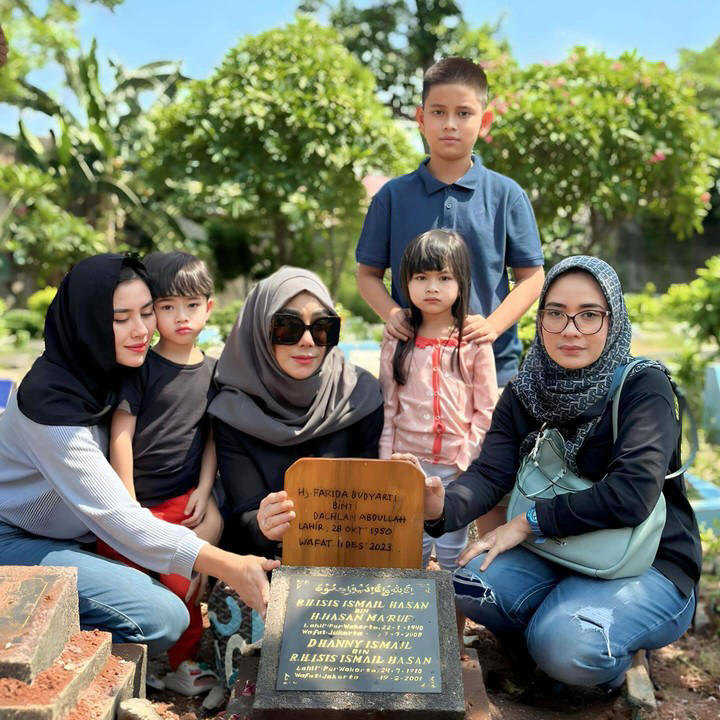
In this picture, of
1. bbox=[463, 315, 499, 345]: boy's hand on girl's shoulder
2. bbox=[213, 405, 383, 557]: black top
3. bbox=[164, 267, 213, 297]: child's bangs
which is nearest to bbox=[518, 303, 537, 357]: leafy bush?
bbox=[463, 315, 499, 345]: boy's hand on girl's shoulder

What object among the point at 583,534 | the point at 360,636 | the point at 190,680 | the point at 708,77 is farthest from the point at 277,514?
the point at 708,77

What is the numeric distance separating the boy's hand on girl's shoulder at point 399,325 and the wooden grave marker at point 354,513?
0.88m

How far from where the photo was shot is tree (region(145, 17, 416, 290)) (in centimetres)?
1027

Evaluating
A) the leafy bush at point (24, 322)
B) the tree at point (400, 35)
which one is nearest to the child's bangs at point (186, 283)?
the leafy bush at point (24, 322)

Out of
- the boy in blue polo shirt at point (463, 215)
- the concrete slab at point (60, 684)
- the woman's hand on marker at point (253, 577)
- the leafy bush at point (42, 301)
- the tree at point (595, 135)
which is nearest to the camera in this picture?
the concrete slab at point (60, 684)

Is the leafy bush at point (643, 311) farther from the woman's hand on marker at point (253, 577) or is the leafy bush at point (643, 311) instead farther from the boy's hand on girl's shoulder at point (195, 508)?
the woman's hand on marker at point (253, 577)

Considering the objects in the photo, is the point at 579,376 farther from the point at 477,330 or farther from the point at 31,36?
the point at 31,36

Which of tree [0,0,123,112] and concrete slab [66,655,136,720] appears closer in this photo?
concrete slab [66,655,136,720]

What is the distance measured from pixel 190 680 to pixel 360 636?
93 cm

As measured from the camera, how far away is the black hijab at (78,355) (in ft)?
8.11

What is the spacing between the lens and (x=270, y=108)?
407 inches

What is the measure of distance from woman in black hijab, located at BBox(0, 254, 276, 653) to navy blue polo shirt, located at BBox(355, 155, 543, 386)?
1191 millimetres

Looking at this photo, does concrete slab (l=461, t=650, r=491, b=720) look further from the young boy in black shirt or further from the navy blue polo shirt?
the navy blue polo shirt

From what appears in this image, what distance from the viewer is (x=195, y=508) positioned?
278 centimetres
